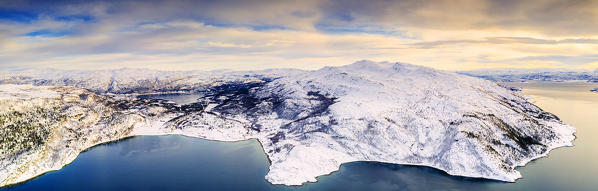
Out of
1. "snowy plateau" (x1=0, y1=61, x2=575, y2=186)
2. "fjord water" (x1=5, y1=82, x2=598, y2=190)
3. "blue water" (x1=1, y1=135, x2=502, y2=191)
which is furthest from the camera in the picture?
"snowy plateau" (x1=0, y1=61, x2=575, y2=186)

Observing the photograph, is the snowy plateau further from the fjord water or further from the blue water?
the blue water

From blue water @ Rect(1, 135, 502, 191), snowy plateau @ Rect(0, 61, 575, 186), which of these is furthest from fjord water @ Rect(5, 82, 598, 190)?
snowy plateau @ Rect(0, 61, 575, 186)

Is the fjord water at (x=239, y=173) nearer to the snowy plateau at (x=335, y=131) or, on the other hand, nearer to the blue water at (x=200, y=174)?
the blue water at (x=200, y=174)

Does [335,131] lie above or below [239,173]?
above

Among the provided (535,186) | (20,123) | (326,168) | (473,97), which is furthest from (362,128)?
(20,123)

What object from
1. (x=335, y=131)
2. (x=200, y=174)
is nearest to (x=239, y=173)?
(x=200, y=174)

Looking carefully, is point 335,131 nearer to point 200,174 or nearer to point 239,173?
point 239,173

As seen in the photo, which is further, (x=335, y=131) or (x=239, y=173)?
(x=335, y=131)

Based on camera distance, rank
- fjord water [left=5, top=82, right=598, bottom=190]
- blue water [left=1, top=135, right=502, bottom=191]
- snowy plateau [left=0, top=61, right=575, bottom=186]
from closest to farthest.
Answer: fjord water [left=5, top=82, right=598, bottom=190] < blue water [left=1, top=135, right=502, bottom=191] < snowy plateau [left=0, top=61, right=575, bottom=186]

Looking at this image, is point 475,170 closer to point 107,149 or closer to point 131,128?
point 107,149
